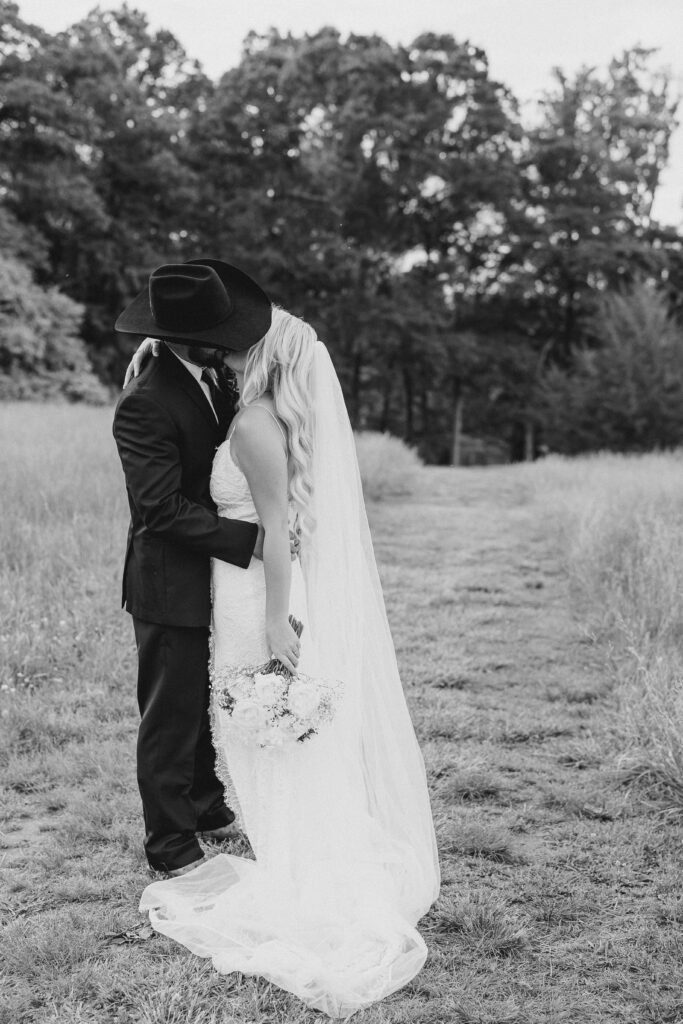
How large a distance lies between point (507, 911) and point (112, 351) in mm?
27708

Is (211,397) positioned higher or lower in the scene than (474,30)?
lower

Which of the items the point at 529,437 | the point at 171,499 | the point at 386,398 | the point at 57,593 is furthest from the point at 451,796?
the point at 386,398

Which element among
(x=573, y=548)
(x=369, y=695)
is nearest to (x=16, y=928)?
(x=369, y=695)

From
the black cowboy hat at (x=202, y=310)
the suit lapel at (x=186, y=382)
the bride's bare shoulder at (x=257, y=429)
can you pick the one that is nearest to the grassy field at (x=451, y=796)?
the bride's bare shoulder at (x=257, y=429)

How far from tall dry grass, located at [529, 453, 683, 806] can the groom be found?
216cm

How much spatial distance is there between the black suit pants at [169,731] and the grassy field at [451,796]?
207 mm

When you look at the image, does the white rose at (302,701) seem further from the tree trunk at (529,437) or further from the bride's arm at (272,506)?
the tree trunk at (529,437)

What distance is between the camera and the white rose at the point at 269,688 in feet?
9.46

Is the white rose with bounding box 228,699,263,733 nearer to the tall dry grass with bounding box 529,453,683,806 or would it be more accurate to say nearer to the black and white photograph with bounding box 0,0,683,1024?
the black and white photograph with bounding box 0,0,683,1024

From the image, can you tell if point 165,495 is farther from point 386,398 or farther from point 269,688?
point 386,398

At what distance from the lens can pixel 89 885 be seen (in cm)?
319

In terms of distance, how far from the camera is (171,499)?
9.78 feet

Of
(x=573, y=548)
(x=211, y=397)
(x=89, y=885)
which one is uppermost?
(x=211, y=397)

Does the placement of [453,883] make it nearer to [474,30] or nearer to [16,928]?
[16,928]
